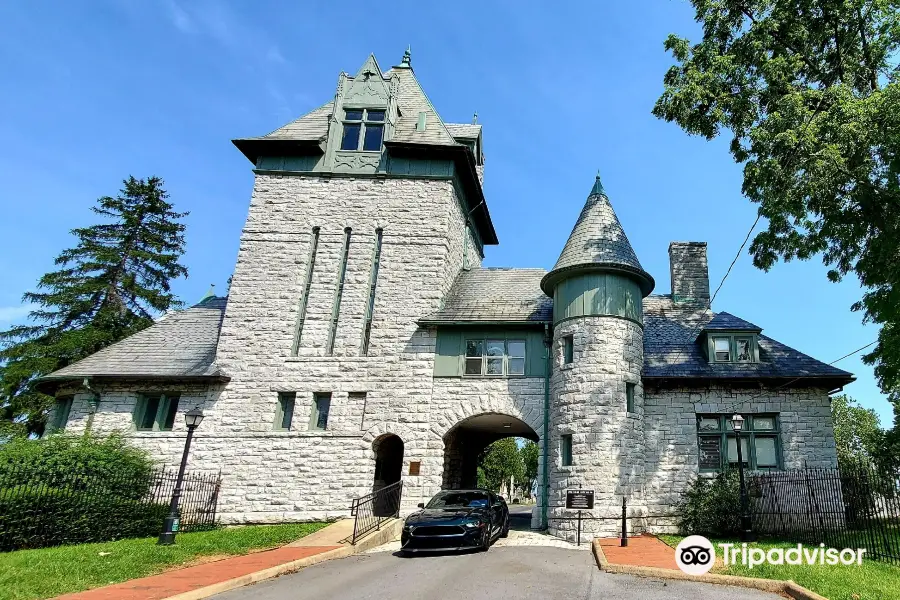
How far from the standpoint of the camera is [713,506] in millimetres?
15086

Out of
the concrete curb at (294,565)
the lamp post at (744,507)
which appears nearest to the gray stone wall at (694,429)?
the lamp post at (744,507)

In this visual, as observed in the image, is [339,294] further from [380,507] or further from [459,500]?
[459,500]

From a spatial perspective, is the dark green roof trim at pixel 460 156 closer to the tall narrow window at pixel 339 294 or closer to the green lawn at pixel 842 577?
the tall narrow window at pixel 339 294

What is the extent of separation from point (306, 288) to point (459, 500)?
32.9ft

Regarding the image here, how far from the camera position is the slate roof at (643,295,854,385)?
16.8 meters

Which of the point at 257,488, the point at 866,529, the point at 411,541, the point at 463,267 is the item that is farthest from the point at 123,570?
the point at 463,267

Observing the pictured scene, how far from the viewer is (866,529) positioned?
35.7 feet

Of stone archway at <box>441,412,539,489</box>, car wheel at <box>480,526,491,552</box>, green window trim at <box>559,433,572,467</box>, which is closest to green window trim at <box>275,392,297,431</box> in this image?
stone archway at <box>441,412,539,489</box>

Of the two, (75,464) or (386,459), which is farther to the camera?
(386,459)

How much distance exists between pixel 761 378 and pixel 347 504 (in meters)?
13.5

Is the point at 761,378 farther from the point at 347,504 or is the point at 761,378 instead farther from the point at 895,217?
the point at 347,504

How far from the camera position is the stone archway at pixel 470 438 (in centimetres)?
1867

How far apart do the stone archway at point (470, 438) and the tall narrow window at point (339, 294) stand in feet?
17.4

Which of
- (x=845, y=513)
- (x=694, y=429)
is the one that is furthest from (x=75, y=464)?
(x=845, y=513)
